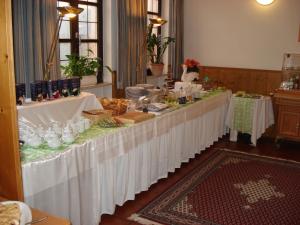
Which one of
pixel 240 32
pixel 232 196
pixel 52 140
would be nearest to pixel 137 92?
pixel 232 196

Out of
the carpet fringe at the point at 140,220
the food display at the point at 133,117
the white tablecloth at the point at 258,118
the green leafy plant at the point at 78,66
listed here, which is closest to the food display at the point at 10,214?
the carpet fringe at the point at 140,220

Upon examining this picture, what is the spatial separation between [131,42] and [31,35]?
1.80 m

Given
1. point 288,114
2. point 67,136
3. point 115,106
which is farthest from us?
point 288,114

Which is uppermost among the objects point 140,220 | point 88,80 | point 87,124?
point 88,80

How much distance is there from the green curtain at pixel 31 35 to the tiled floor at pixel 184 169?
1.48m

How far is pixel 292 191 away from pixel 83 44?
3128mm

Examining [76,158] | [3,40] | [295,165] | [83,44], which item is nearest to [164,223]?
[76,158]

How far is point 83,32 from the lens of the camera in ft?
15.4

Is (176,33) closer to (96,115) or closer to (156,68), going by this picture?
(156,68)

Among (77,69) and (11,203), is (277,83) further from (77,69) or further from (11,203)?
(11,203)

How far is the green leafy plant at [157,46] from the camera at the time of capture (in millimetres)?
5707

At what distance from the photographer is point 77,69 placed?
4180 mm
